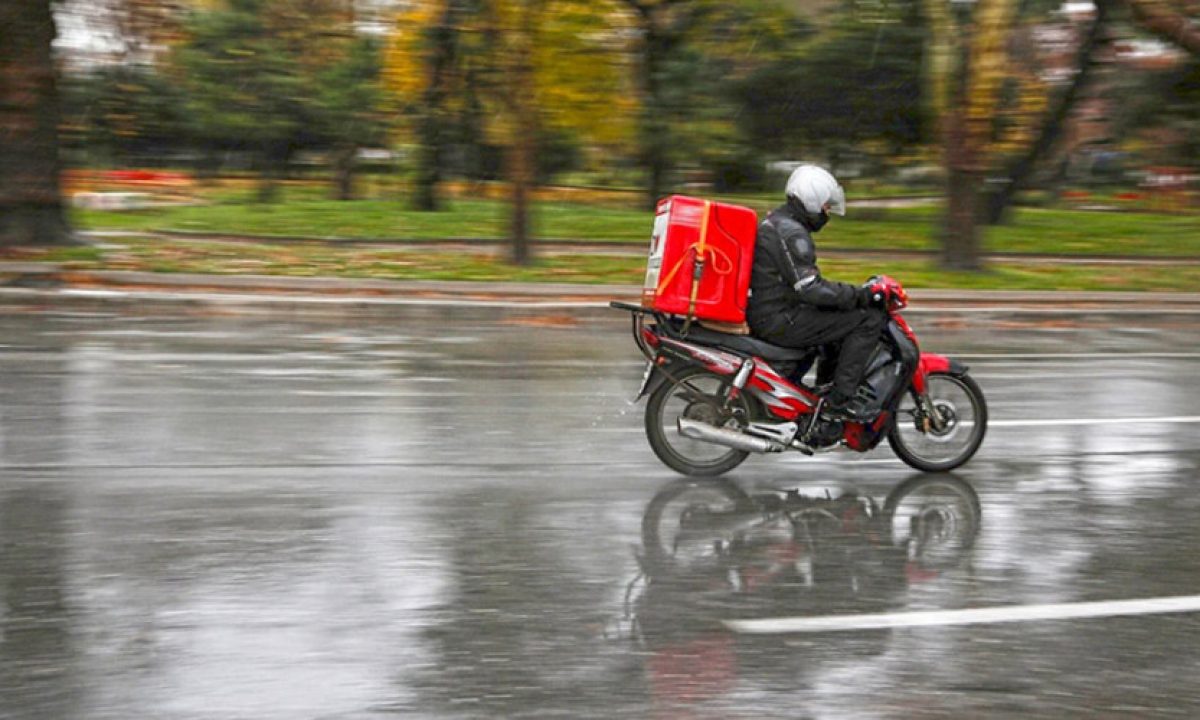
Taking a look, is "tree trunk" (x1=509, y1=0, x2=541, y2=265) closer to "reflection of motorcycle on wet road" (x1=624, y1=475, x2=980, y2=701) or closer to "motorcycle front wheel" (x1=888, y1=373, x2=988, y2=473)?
"motorcycle front wheel" (x1=888, y1=373, x2=988, y2=473)

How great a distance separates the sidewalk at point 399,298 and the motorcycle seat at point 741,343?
9.03 meters

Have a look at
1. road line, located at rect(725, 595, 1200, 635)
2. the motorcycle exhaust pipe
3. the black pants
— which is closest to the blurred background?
the motorcycle exhaust pipe

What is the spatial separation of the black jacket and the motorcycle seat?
0.35 feet

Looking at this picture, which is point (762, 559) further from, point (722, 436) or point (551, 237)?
point (551, 237)

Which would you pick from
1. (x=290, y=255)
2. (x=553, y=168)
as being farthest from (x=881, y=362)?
(x=553, y=168)

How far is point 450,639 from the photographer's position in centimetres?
521

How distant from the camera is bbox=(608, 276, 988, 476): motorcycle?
796 centimetres

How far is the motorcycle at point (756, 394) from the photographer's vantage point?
7.96 m

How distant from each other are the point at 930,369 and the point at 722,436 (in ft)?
4.17

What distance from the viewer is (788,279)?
25.4 feet

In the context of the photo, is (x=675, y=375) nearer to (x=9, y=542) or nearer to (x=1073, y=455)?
(x=1073, y=455)

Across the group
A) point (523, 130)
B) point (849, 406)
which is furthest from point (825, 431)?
point (523, 130)

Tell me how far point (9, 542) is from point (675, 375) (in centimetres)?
343

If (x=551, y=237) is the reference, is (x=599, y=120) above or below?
above
